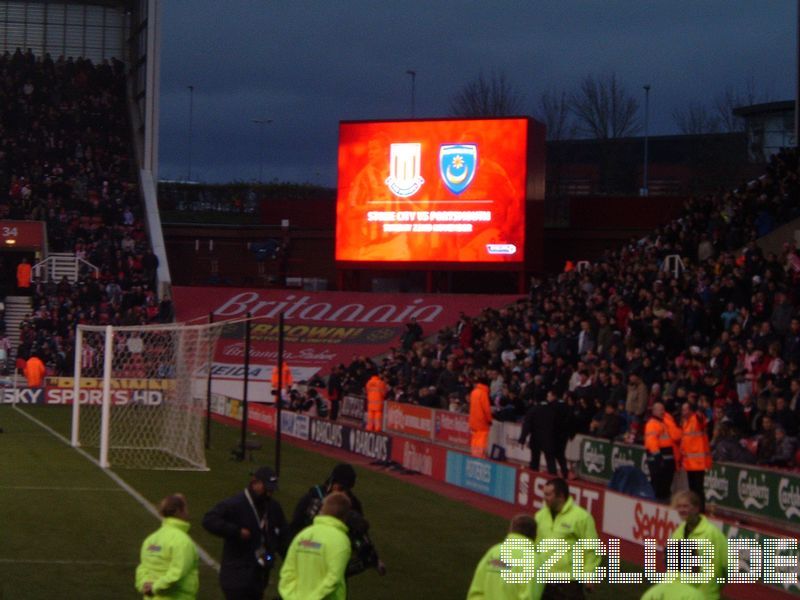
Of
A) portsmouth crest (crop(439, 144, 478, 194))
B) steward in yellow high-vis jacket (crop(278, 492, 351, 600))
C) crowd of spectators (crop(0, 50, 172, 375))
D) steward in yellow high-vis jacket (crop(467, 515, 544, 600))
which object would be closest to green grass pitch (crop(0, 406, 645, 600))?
steward in yellow high-vis jacket (crop(278, 492, 351, 600))

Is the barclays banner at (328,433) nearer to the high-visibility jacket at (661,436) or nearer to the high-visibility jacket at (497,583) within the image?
the high-visibility jacket at (661,436)

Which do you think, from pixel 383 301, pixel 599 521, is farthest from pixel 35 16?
pixel 599 521

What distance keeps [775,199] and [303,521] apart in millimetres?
25736

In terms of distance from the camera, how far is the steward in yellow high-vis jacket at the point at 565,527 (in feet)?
36.2

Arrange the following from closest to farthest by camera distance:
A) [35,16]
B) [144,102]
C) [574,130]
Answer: [144,102] < [35,16] < [574,130]

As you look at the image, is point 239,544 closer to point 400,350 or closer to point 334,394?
point 334,394

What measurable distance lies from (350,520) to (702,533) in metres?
2.70

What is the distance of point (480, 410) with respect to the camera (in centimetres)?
2705

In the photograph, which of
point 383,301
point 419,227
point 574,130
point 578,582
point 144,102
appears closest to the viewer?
point 578,582

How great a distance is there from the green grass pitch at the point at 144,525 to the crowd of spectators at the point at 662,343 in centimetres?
438

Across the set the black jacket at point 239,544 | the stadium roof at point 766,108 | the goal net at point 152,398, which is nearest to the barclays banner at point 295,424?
the goal net at point 152,398

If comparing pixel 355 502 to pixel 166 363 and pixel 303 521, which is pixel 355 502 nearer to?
pixel 303 521

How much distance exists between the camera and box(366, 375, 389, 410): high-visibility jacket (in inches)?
1296

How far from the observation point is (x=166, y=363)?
30172mm
